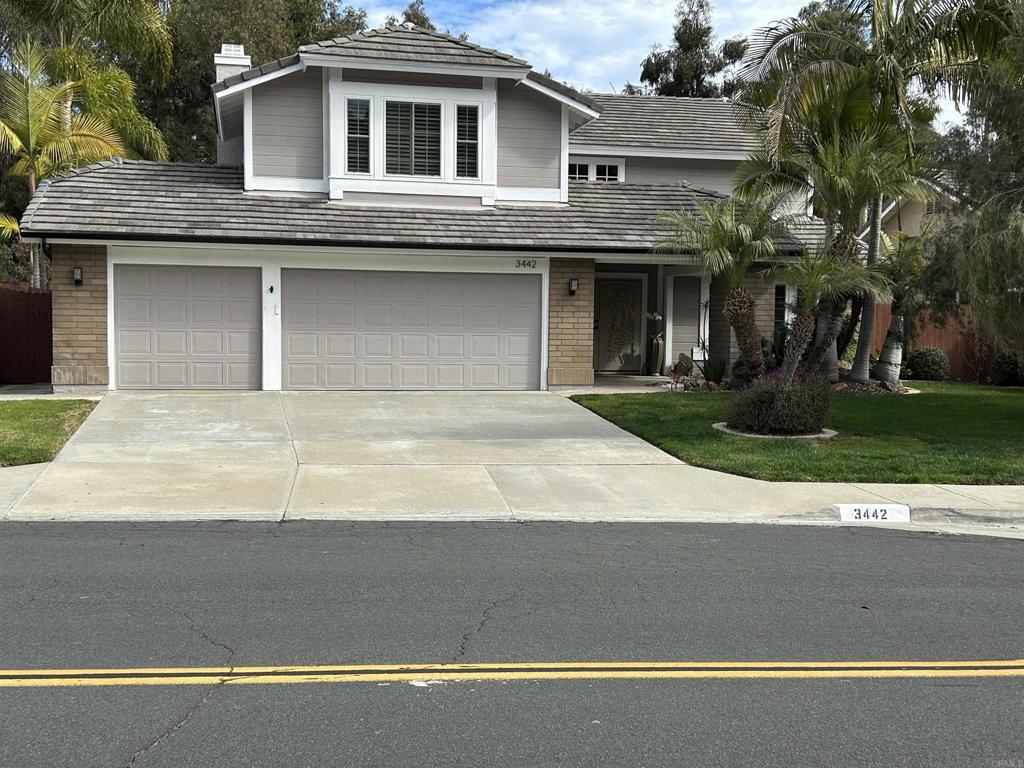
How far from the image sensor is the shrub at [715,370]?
19.5 m

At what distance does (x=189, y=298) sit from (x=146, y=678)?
13695mm

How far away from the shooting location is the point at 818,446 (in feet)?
42.0

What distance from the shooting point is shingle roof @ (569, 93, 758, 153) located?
23.7 meters

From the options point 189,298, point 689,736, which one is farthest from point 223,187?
point 689,736

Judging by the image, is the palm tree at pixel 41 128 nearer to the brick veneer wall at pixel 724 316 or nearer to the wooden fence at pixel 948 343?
the brick veneer wall at pixel 724 316

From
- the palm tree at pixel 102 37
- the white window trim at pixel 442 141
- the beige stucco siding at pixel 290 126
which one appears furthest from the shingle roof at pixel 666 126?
the palm tree at pixel 102 37

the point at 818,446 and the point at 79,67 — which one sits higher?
the point at 79,67

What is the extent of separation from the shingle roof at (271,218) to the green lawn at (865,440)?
3.29 meters

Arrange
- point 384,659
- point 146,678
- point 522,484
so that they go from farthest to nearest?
1. point 522,484
2. point 384,659
3. point 146,678

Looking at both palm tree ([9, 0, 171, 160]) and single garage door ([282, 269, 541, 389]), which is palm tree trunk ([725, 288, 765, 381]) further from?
palm tree ([9, 0, 171, 160])

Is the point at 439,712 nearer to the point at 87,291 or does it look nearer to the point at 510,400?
the point at 510,400

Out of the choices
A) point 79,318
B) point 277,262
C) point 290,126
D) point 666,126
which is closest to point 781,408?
point 277,262

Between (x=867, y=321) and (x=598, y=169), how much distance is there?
7.81 metres

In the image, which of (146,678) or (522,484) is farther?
(522,484)
